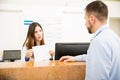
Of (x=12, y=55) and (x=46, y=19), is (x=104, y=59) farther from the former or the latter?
(x=46, y=19)

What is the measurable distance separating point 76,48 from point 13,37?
9.27ft

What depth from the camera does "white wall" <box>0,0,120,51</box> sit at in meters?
4.20

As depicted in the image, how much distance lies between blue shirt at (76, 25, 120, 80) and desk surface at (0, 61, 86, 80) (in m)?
0.08

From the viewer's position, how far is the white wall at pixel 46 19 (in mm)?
4195

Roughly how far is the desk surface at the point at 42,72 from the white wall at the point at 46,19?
279cm

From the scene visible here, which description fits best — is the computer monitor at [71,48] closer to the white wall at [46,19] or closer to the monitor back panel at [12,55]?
the monitor back panel at [12,55]

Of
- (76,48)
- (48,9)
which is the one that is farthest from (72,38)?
(76,48)

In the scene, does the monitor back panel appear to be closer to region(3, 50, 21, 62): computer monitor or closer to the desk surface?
region(3, 50, 21, 62): computer monitor

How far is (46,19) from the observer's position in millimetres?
4359

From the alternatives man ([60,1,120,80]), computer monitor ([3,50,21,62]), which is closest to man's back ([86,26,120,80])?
man ([60,1,120,80])

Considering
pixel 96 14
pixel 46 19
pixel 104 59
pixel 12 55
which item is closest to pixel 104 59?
pixel 104 59

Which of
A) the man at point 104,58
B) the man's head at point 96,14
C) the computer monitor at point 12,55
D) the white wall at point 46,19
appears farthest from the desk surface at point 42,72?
the white wall at point 46,19

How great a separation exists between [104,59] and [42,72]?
41 centimetres

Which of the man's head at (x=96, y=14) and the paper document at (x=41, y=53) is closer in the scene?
the man's head at (x=96, y=14)
